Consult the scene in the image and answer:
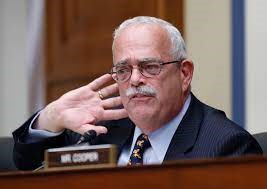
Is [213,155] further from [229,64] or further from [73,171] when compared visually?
[229,64]

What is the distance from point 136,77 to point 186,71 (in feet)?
0.69

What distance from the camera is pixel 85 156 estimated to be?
190 cm

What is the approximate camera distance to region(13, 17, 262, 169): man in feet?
8.63

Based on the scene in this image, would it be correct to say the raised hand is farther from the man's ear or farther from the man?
the man's ear

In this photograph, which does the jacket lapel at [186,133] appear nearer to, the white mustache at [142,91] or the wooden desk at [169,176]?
the white mustache at [142,91]

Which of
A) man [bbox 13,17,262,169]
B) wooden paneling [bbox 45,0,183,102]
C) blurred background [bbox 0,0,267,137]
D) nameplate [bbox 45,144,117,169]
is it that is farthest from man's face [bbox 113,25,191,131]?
wooden paneling [bbox 45,0,183,102]

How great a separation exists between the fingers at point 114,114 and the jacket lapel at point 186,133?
239 mm

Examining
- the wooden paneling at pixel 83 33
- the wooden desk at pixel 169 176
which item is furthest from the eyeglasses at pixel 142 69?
the wooden paneling at pixel 83 33

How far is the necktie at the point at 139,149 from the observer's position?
106 inches

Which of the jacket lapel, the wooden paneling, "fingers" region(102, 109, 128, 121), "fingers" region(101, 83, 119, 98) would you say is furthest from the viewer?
the wooden paneling

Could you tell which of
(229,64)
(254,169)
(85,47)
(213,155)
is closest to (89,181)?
(254,169)

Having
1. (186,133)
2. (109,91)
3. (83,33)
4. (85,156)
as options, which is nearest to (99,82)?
(109,91)

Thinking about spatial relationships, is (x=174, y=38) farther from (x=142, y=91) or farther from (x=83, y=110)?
(x=83, y=110)

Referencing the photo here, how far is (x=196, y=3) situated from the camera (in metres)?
3.90
